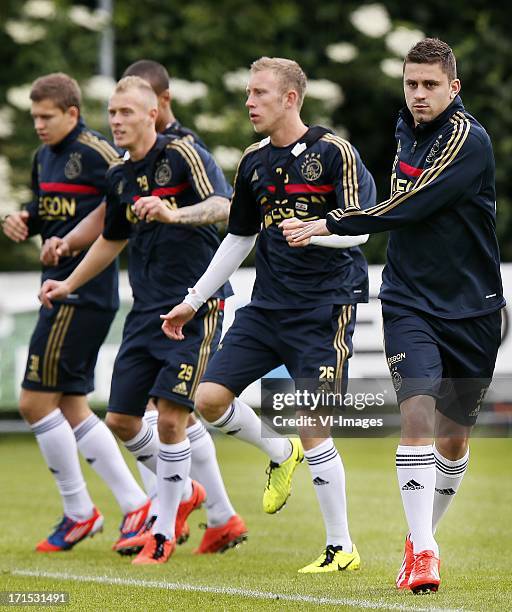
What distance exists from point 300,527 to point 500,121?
12207mm

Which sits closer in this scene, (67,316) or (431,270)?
(431,270)

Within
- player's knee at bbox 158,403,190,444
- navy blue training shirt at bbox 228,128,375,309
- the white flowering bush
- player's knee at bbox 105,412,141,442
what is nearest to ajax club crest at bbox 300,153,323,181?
navy blue training shirt at bbox 228,128,375,309

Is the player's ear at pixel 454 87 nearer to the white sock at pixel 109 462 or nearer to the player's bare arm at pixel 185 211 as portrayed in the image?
the player's bare arm at pixel 185 211

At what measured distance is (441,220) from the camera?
6.70 metres

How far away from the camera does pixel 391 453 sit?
15734mm

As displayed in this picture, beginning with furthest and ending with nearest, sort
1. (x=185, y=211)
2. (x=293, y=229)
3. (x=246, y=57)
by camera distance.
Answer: (x=246, y=57), (x=185, y=211), (x=293, y=229)

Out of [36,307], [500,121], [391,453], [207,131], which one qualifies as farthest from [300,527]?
[500,121]

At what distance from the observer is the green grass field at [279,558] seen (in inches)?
255

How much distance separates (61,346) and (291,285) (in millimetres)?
2129

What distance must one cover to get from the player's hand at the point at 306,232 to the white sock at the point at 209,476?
2.50 meters

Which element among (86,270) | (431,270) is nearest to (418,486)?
(431,270)

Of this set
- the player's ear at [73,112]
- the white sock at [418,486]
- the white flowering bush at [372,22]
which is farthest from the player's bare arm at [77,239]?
the white flowering bush at [372,22]

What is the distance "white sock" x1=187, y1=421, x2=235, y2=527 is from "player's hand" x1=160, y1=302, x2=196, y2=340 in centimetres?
139

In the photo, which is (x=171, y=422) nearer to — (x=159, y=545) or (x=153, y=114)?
(x=159, y=545)
